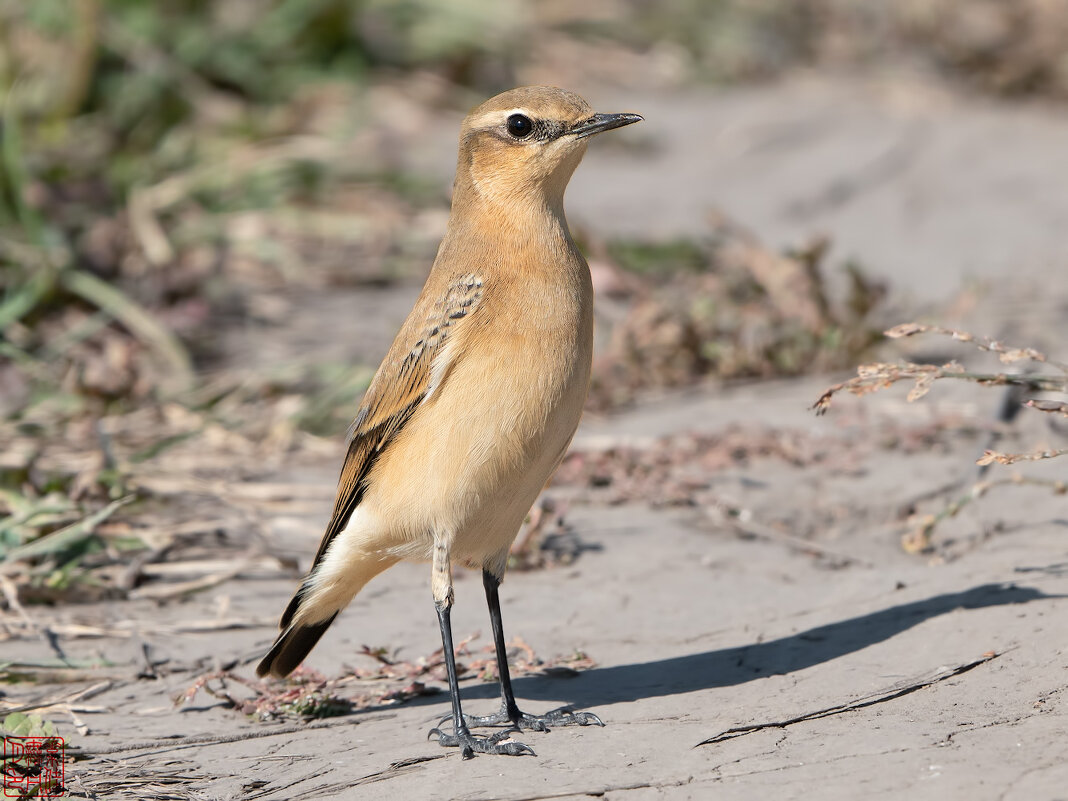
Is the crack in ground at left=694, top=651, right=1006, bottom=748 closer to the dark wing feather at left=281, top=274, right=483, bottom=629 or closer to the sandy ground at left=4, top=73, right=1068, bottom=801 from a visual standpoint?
the sandy ground at left=4, top=73, right=1068, bottom=801

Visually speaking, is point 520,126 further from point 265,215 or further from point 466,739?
point 265,215

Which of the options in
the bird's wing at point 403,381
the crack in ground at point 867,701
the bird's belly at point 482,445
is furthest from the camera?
the bird's wing at point 403,381

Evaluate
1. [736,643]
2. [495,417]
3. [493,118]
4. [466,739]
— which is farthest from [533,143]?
[466,739]

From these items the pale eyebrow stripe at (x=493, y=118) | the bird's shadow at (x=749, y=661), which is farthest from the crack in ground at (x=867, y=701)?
the pale eyebrow stripe at (x=493, y=118)

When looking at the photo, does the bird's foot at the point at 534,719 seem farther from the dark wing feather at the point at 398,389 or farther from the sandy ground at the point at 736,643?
the dark wing feather at the point at 398,389

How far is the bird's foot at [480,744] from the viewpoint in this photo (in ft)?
12.9

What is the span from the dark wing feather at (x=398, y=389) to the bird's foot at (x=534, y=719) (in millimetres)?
783

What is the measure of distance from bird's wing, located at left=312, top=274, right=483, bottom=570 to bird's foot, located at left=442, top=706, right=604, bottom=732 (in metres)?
0.84

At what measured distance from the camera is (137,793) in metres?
3.84

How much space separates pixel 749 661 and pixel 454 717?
1103 millimetres

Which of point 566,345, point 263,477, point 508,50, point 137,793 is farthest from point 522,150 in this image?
point 508,50

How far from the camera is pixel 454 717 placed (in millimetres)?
4125

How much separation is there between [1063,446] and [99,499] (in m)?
4.51

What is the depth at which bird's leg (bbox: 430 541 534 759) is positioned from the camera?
3.95 m
